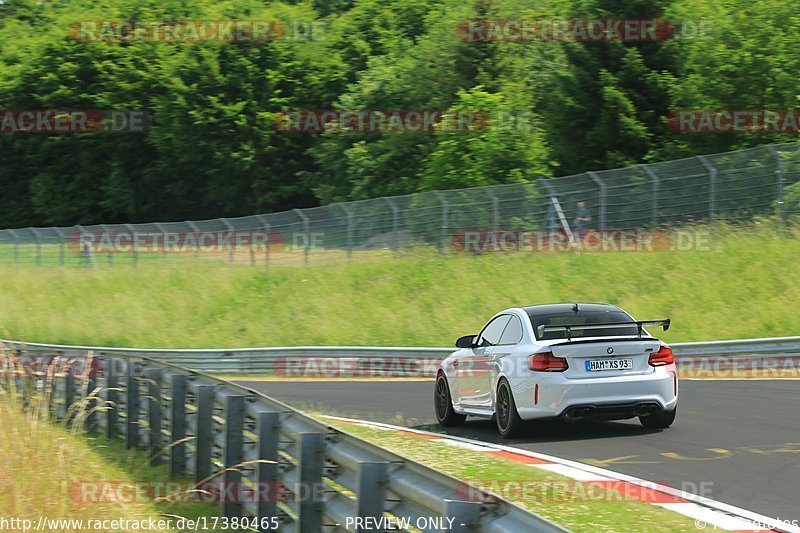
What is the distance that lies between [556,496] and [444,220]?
2491 centimetres

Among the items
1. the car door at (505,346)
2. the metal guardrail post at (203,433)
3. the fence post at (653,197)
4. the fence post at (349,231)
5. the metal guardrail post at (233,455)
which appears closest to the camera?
the metal guardrail post at (233,455)

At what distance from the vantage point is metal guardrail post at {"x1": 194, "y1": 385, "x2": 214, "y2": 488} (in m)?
9.42

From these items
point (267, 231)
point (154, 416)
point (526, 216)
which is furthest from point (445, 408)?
point (267, 231)

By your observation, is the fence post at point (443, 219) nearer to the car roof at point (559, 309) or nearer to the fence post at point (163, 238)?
the fence post at point (163, 238)

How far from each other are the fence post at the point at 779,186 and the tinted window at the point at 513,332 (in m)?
17.1

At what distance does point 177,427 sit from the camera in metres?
10.2

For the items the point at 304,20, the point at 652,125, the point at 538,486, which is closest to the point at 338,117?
the point at 304,20

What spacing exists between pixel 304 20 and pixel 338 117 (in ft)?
41.0

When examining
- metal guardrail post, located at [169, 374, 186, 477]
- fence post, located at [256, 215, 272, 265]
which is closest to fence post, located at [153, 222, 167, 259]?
Answer: fence post, located at [256, 215, 272, 265]

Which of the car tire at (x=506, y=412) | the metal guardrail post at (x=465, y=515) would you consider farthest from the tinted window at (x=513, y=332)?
the metal guardrail post at (x=465, y=515)

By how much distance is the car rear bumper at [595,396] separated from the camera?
40.7ft

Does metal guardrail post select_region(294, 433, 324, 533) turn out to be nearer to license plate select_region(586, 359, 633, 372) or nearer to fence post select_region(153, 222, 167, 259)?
license plate select_region(586, 359, 633, 372)

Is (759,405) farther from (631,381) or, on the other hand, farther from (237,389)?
(237,389)

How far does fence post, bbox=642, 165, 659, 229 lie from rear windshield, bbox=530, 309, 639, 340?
1782cm
